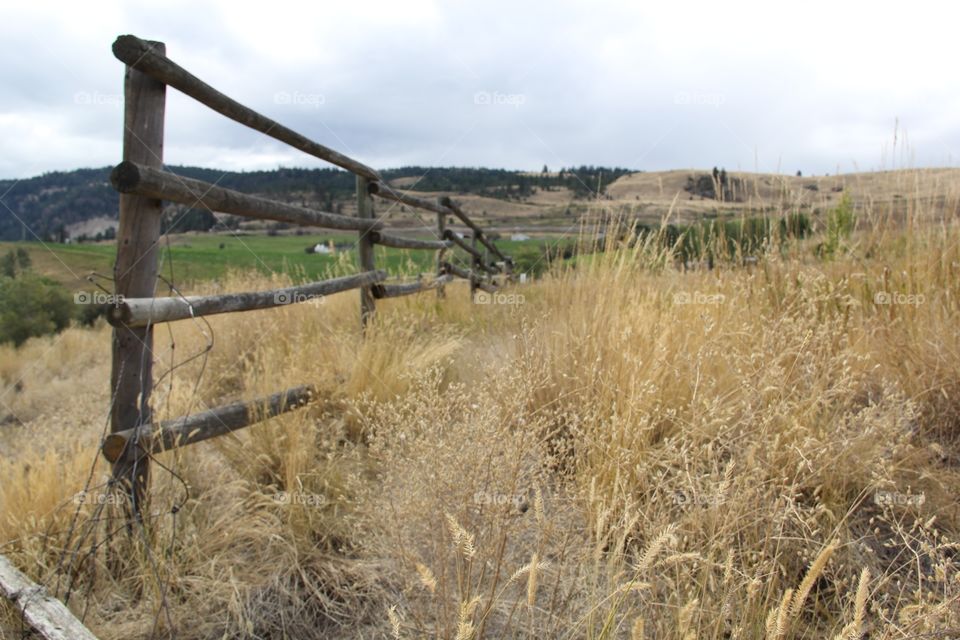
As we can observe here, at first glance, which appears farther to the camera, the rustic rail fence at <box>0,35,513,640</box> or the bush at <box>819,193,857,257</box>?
the bush at <box>819,193,857,257</box>

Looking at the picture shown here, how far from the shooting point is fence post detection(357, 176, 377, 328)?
4.68 meters

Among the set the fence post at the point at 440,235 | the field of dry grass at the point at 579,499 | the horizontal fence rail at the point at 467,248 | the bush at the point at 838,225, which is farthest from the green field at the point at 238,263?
the bush at the point at 838,225

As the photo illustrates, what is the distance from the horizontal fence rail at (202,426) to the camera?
2.22 meters

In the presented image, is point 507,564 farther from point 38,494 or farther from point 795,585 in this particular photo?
point 38,494

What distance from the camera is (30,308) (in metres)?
11.7

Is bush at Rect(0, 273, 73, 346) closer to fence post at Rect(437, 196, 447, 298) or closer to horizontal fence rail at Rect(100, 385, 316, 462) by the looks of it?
fence post at Rect(437, 196, 447, 298)

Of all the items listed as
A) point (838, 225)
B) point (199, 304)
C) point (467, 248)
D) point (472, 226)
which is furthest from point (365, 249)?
point (472, 226)

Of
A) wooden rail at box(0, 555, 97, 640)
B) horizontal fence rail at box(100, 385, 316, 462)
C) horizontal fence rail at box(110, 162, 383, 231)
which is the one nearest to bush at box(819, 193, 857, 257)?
horizontal fence rail at box(110, 162, 383, 231)

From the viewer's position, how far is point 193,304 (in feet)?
8.24

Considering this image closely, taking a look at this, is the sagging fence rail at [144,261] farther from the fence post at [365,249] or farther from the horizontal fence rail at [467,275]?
the horizontal fence rail at [467,275]

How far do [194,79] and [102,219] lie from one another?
42.5 m

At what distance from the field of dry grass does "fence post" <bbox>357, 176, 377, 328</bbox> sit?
97cm

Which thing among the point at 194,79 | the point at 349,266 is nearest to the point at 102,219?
the point at 349,266

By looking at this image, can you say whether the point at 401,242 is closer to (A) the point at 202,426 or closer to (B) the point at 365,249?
(B) the point at 365,249
